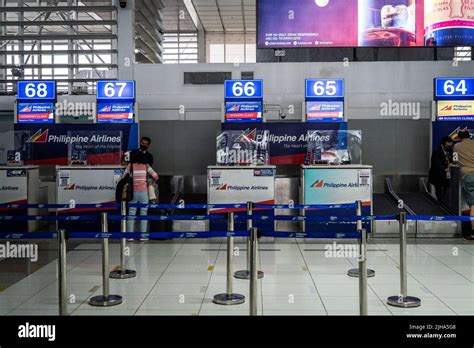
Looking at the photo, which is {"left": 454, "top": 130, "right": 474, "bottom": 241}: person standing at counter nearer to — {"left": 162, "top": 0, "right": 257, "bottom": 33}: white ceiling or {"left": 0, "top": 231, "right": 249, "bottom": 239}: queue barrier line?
{"left": 0, "top": 231, "right": 249, "bottom": 239}: queue barrier line

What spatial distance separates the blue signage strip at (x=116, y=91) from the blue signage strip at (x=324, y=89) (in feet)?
11.1

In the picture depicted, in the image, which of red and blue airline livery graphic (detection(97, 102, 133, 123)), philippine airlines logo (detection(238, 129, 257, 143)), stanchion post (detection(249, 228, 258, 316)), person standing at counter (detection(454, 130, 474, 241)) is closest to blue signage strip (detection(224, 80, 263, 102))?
philippine airlines logo (detection(238, 129, 257, 143))

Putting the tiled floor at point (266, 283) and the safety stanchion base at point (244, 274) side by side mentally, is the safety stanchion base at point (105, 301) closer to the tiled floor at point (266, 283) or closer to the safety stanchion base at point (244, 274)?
the tiled floor at point (266, 283)

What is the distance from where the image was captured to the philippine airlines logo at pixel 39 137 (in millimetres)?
12285

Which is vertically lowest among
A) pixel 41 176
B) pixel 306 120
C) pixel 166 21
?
pixel 41 176

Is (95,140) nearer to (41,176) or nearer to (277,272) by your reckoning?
(41,176)

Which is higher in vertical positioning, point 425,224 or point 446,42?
point 446,42

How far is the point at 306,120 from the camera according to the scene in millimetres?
12062

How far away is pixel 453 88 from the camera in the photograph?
39.3 ft

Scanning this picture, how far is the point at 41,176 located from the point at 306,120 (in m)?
5.55

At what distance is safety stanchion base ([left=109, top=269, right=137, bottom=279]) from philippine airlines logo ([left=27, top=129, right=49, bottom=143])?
554cm

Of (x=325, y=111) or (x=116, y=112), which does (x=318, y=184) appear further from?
(x=116, y=112)

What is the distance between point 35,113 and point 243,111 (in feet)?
13.5
